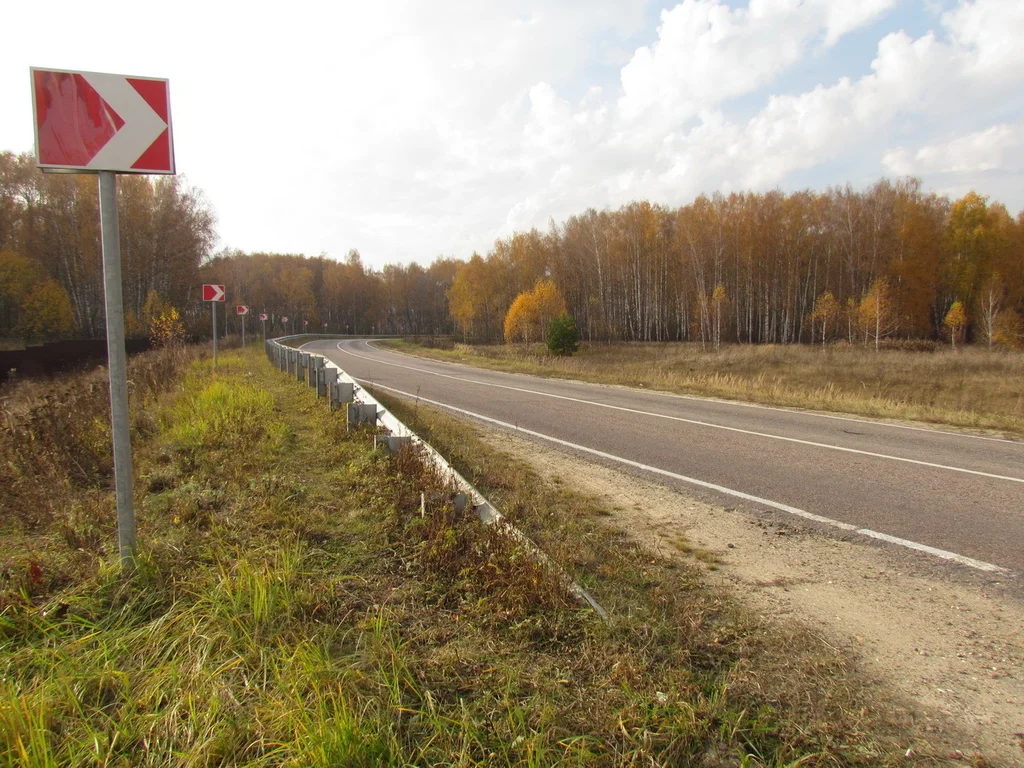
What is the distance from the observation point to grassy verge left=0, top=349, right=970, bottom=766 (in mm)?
2146

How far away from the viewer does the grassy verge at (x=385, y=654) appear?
7.04 ft

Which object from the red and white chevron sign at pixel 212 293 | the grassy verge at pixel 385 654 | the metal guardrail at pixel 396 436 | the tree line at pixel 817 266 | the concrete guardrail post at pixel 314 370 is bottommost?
the grassy verge at pixel 385 654

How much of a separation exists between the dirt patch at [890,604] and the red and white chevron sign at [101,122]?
432 cm

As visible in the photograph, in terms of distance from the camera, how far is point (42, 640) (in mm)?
2830

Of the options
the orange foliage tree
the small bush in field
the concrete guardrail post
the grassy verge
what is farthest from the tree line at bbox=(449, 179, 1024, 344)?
the grassy verge

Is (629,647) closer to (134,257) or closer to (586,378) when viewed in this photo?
(586,378)

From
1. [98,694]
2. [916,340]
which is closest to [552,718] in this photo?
[98,694]

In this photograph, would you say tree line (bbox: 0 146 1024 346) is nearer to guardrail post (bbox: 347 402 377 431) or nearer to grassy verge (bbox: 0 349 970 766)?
guardrail post (bbox: 347 402 377 431)

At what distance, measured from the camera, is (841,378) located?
26.2 metres

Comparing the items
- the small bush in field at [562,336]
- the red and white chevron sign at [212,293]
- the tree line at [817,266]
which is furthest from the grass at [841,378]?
the red and white chevron sign at [212,293]

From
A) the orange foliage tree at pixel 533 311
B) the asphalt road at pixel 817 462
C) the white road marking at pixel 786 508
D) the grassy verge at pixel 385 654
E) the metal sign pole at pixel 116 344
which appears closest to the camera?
the grassy verge at pixel 385 654

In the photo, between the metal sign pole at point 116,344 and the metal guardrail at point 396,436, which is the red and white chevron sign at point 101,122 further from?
the metal guardrail at point 396,436

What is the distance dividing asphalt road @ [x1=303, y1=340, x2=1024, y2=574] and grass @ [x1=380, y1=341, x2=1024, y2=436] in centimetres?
181

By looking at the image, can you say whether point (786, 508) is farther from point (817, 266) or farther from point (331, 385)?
point (817, 266)
